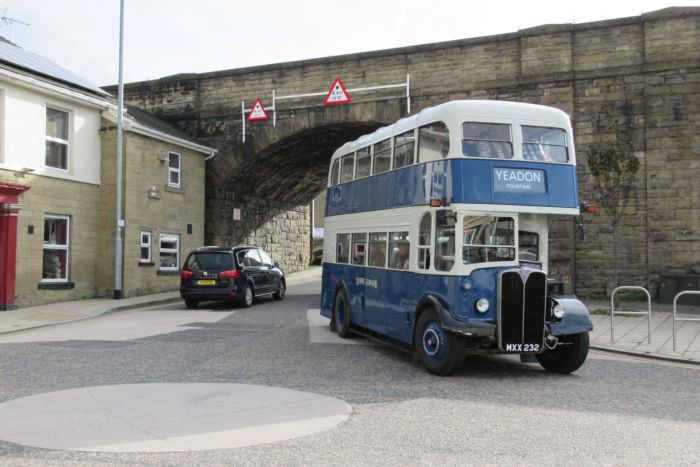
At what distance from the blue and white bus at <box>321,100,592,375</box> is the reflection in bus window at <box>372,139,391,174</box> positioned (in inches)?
23.7

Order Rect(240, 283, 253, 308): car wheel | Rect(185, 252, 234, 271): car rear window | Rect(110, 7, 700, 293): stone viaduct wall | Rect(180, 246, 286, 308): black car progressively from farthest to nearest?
→ Rect(110, 7, 700, 293): stone viaduct wall
Rect(240, 283, 253, 308): car wheel
Rect(185, 252, 234, 271): car rear window
Rect(180, 246, 286, 308): black car

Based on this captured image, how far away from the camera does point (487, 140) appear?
28.3ft

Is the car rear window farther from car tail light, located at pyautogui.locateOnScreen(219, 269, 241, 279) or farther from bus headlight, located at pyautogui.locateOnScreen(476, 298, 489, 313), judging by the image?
bus headlight, located at pyautogui.locateOnScreen(476, 298, 489, 313)

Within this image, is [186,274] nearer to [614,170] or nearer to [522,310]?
[522,310]

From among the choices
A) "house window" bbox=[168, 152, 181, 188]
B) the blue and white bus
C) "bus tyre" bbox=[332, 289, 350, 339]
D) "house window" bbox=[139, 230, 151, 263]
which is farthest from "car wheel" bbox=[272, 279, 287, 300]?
the blue and white bus

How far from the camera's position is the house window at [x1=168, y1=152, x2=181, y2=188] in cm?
2253

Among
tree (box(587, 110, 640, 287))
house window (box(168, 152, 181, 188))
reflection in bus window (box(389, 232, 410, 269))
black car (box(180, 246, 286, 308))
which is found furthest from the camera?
house window (box(168, 152, 181, 188))

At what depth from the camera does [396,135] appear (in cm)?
1020

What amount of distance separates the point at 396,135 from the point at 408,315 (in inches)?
111

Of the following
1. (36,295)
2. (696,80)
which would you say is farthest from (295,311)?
(696,80)

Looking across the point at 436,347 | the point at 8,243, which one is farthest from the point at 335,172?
the point at 8,243

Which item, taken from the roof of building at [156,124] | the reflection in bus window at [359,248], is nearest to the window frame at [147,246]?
the roof of building at [156,124]

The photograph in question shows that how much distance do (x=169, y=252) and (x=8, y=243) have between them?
6.67 meters

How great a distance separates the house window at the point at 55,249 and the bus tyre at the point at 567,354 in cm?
1383
